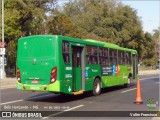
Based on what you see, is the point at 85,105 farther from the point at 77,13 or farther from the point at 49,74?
the point at 77,13

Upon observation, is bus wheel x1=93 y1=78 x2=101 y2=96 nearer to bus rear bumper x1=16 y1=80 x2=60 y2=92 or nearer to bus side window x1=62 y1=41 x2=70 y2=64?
bus side window x1=62 y1=41 x2=70 y2=64

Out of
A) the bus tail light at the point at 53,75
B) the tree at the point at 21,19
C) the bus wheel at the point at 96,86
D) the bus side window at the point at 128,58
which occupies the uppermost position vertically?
the tree at the point at 21,19

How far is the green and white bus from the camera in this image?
15.1m

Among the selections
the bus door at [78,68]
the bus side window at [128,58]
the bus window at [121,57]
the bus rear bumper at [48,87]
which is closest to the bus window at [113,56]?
the bus window at [121,57]

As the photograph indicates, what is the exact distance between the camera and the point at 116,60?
2197cm

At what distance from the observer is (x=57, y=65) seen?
49.2ft

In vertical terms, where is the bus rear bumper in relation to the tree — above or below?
below

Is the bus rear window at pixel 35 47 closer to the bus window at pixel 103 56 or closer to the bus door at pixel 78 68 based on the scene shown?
the bus door at pixel 78 68

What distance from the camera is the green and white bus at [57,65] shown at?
15078 millimetres

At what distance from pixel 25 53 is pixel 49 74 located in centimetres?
175

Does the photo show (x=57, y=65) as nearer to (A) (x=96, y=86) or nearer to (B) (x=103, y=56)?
(A) (x=96, y=86)

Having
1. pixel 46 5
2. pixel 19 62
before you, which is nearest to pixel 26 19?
pixel 46 5

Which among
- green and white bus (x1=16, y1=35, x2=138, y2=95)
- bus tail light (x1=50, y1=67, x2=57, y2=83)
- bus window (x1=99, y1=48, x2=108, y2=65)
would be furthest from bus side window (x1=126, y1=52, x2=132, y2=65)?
bus tail light (x1=50, y1=67, x2=57, y2=83)

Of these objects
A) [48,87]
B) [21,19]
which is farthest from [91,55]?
[21,19]
